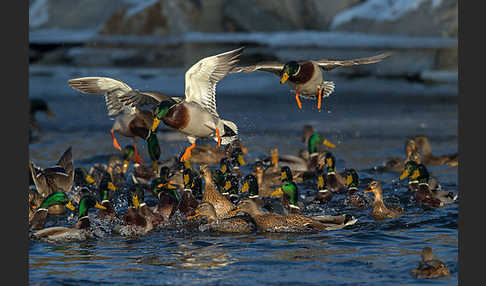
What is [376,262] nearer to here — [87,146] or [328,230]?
[328,230]

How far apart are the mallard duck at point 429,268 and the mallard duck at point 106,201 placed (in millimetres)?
3641

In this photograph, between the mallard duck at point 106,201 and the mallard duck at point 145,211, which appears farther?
the mallard duck at point 106,201

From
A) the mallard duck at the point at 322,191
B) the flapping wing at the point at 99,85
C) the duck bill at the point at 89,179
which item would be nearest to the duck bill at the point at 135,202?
the flapping wing at the point at 99,85

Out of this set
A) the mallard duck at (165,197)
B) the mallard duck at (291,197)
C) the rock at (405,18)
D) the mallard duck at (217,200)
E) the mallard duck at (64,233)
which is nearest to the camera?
the mallard duck at (64,233)

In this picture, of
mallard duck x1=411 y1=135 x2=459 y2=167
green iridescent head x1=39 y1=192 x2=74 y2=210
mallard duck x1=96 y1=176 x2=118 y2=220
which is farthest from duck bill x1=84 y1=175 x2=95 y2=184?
mallard duck x1=411 y1=135 x2=459 y2=167

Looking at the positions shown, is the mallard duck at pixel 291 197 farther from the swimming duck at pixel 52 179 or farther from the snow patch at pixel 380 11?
the snow patch at pixel 380 11

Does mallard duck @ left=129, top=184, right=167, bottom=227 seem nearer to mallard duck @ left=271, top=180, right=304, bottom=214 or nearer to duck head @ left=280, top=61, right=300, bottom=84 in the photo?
mallard duck @ left=271, top=180, right=304, bottom=214

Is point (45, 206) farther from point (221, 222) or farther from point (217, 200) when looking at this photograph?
point (221, 222)

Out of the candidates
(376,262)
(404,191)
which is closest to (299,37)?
(404,191)

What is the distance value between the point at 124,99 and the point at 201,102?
3.01 feet

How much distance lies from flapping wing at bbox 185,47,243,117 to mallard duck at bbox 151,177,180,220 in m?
1.09

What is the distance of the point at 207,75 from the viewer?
938cm

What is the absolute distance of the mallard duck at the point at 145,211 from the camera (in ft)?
30.5

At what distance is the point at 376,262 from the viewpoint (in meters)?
7.63
